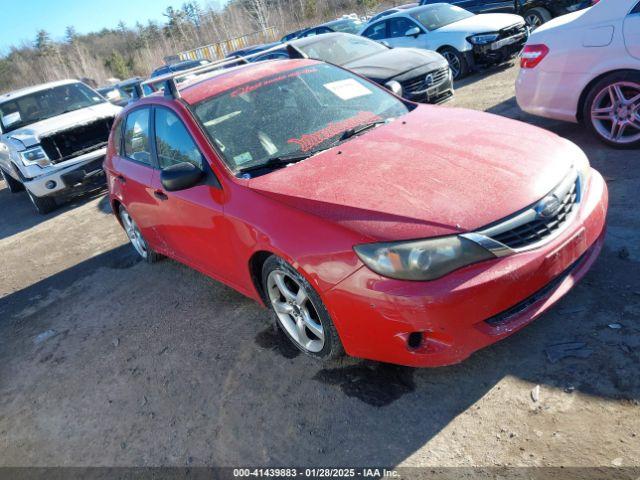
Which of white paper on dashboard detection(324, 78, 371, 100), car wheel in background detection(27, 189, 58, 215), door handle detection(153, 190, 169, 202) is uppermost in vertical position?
white paper on dashboard detection(324, 78, 371, 100)

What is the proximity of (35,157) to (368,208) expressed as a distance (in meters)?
7.98

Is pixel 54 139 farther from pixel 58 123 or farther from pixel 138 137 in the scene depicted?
pixel 138 137

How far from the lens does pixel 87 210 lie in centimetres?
859

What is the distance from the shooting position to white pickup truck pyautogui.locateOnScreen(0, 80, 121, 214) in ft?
28.0

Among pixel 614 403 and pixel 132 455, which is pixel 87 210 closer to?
pixel 132 455

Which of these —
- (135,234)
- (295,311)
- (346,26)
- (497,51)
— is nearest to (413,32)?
(497,51)

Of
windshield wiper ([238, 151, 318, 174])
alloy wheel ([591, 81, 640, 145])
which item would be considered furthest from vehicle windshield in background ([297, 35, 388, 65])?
windshield wiper ([238, 151, 318, 174])

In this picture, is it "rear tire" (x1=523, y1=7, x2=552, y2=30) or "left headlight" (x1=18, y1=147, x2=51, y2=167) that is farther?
"rear tire" (x1=523, y1=7, x2=552, y2=30)

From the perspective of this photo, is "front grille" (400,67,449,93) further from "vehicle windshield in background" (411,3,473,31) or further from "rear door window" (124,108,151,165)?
"rear door window" (124,108,151,165)

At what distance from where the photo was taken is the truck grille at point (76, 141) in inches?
343

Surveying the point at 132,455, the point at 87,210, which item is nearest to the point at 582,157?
the point at 132,455

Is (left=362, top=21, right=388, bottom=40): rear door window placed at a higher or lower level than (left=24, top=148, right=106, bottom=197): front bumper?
higher

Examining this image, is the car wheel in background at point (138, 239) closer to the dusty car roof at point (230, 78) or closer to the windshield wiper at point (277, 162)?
the dusty car roof at point (230, 78)

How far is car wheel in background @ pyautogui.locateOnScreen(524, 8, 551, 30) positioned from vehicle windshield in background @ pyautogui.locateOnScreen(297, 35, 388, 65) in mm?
4413
